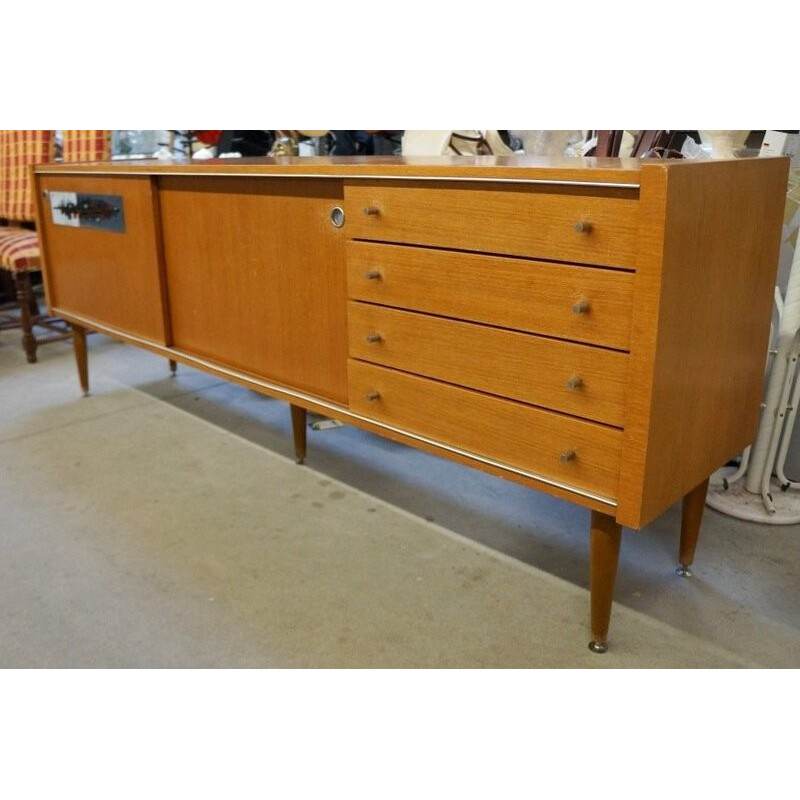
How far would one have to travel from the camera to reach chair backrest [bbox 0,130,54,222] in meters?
3.71

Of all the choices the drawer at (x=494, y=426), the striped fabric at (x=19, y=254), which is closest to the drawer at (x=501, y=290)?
the drawer at (x=494, y=426)

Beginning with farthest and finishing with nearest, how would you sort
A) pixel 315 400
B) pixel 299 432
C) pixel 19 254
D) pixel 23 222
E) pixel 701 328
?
pixel 23 222 → pixel 19 254 → pixel 299 432 → pixel 315 400 → pixel 701 328

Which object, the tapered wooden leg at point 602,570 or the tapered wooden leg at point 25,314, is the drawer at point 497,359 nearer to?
the tapered wooden leg at point 602,570

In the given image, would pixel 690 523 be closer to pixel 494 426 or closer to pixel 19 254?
pixel 494 426

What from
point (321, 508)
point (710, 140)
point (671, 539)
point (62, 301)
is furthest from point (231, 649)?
point (62, 301)

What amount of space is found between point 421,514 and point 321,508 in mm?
259

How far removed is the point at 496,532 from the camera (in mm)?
1955

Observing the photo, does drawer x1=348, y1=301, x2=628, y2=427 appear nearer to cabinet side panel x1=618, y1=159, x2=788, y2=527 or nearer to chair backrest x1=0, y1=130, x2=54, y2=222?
cabinet side panel x1=618, y1=159, x2=788, y2=527

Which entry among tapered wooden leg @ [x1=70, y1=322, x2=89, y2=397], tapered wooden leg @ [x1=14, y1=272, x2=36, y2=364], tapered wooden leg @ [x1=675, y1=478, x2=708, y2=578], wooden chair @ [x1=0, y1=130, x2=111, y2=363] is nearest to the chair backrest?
wooden chair @ [x1=0, y1=130, x2=111, y2=363]

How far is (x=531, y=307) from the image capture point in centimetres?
138

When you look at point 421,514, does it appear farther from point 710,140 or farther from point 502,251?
point 710,140

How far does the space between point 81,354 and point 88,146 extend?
1041 mm

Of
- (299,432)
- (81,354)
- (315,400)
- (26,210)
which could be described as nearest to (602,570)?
(315,400)

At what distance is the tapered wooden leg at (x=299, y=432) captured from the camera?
2.27 metres
